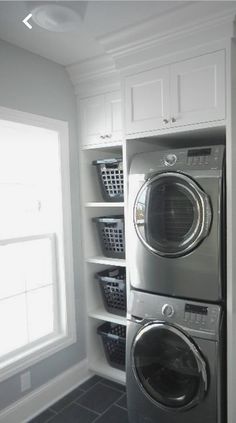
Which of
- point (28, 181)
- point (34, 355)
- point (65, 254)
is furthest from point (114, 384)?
point (28, 181)

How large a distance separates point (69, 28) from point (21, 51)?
0.72 m

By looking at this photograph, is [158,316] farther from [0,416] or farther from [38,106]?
[38,106]

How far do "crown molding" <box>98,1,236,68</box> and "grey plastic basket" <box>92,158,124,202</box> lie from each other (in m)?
0.72

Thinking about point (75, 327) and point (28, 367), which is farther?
point (75, 327)

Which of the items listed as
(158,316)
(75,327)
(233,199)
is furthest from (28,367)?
(233,199)

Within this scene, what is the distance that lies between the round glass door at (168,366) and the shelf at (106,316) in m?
0.47

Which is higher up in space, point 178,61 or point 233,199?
point 178,61

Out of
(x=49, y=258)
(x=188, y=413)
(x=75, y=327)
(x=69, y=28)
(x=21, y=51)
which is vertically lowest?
(x=188, y=413)

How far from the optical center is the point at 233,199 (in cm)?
171

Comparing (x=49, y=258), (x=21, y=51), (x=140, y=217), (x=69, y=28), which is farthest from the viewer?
(x=49, y=258)

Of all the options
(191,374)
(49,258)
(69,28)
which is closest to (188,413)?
(191,374)

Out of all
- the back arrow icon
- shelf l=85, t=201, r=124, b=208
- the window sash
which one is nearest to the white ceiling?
the back arrow icon

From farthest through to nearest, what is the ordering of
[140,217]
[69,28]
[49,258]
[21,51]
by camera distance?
[49,258] → [21,51] → [140,217] → [69,28]

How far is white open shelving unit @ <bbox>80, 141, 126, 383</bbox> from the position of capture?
102 inches
